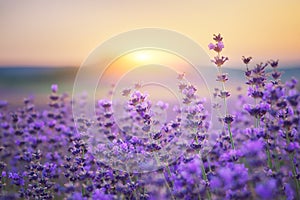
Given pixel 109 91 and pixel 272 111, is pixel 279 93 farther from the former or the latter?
pixel 109 91

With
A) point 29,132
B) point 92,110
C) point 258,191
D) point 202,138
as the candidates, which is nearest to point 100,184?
point 202,138

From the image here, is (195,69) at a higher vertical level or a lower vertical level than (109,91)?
lower

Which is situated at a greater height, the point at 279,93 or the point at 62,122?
the point at 62,122

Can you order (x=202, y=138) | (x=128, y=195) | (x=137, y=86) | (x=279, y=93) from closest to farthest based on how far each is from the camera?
1. (x=279, y=93)
2. (x=128, y=195)
3. (x=202, y=138)
4. (x=137, y=86)

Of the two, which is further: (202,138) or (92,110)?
(92,110)

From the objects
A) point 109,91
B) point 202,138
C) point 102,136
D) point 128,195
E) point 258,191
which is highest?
point 109,91

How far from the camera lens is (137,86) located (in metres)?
4.88

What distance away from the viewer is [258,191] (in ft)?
Answer: 7.00

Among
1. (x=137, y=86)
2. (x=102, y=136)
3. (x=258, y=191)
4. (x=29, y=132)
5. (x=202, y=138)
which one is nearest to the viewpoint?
(x=258, y=191)

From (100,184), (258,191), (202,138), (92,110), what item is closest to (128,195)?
(100,184)

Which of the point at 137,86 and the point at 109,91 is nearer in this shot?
the point at 137,86

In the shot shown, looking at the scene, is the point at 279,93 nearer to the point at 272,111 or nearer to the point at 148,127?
the point at 272,111

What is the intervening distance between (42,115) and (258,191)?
5.69m

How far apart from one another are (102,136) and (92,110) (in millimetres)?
1792
